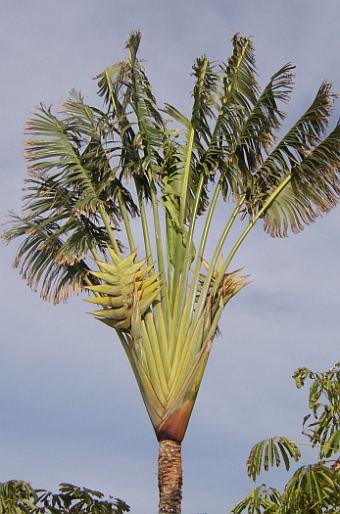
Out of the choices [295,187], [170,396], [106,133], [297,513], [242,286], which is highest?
[106,133]

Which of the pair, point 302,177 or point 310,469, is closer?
point 310,469

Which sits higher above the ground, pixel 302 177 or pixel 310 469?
pixel 302 177

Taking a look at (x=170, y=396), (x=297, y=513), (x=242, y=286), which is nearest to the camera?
(x=297, y=513)

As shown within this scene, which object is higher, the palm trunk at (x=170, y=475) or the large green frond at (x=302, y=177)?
the large green frond at (x=302, y=177)

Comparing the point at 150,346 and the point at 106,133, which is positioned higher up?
the point at 106,133

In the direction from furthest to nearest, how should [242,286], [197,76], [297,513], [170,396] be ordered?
[197,76] → [242,286] → [170,396] → [297,513]

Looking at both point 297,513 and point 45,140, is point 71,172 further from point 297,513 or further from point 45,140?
point 297,513

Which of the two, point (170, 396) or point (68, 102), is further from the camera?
point (68, 102)

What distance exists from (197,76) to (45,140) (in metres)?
2.63

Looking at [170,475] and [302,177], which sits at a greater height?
[302,177]

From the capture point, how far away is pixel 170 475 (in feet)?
32.3

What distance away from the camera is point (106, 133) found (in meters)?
12.6

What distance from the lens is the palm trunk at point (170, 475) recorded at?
31.9 ft

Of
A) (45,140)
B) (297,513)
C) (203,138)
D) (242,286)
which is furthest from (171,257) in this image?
(297,513)
